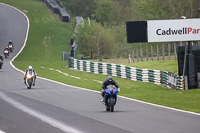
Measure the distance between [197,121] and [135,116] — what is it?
232 centimetres

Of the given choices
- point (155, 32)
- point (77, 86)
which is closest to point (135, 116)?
point (155, 32)

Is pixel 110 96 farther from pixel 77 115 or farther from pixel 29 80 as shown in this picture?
pixel 29 80

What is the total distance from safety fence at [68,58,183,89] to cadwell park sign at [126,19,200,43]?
7.85ft

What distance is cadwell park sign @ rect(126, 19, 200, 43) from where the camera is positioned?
30.6 m

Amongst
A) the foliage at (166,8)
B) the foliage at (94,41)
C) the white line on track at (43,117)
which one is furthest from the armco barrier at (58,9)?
the white line on track at (43,117)

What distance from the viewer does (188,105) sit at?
22.0 m

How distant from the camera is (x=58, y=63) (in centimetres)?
5675

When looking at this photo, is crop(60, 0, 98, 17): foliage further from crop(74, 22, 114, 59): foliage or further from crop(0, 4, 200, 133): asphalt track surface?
crop(0, 4, 200, 133): asphalt track surface

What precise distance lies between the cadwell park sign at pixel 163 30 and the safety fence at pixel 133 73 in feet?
7.85

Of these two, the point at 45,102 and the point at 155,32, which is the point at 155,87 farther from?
the point at 45,102

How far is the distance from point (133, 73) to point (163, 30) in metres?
8.06

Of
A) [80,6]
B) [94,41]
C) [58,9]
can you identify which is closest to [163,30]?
[94,41]

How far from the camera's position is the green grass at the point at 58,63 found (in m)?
25.6

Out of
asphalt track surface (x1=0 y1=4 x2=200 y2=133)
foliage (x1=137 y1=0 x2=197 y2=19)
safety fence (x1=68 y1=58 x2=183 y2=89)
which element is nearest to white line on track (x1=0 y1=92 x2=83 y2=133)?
asphalt track surface (x1=0 y1=4 x2=200 y2=133)
